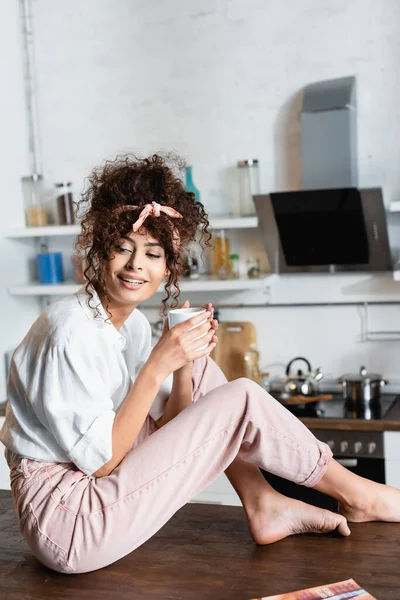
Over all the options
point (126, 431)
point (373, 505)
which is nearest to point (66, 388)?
point (126, 431)

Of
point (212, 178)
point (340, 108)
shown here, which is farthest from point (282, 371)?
point (340, 108)

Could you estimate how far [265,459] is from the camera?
186 cm

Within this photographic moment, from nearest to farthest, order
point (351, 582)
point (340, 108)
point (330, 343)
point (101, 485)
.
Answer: point (351, 582), point (101, 485), point (340, 108), point (330, 343)

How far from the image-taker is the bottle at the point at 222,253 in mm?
3502

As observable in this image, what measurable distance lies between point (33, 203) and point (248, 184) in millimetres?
1050

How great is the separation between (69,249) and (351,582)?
2.51m

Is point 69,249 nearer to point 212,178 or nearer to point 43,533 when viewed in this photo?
point 212,178

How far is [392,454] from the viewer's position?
2951 millimetres

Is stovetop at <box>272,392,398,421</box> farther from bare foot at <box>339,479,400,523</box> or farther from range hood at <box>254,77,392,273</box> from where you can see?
bare foot at <box>339,479,400,523</box>

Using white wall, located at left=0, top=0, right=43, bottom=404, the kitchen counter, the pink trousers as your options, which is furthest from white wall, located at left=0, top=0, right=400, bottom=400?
the pink trousers

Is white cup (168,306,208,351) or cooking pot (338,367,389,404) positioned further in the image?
cooking pot (338,367,389,404)

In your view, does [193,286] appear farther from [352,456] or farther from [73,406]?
[73,406]

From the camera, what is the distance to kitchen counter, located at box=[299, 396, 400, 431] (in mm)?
2930

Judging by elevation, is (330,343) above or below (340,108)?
below
